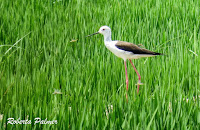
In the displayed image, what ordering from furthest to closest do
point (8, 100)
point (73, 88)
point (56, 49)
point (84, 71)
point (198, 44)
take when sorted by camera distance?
point (198, 44) < point (56, 49) < point (84, 71) < point (73, 88) < point (8, 100)

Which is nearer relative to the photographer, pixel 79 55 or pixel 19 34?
pixel 79 55

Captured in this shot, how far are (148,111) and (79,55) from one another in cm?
164

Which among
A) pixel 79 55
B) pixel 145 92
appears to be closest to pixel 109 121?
pixel 145 92

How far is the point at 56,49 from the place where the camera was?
12.6ft

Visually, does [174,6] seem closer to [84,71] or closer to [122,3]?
[122,3]

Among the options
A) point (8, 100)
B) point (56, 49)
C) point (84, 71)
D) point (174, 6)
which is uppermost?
point (174, 6)

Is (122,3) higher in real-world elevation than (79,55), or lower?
higher

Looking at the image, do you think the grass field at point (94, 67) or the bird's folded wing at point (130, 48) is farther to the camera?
the bird's folded wing at point (130, 48)

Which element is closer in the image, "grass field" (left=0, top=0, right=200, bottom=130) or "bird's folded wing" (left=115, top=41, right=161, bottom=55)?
"grass field" (left=0, top=0, right=200, bottom=130)

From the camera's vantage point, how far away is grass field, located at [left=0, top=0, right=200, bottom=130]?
2.35 m

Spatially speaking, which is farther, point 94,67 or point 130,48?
point 94,67

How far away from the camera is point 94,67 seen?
3275 mm

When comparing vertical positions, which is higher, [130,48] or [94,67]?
[130,48]

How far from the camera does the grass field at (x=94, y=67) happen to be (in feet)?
7.70
